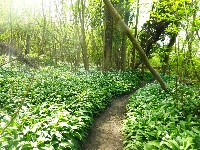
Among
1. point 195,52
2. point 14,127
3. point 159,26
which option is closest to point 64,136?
point 14,127

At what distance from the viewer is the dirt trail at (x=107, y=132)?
735cm

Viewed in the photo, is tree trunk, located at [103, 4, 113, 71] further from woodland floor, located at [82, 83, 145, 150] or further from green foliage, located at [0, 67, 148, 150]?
woodland floor, located at [82, 83, 145, 150]

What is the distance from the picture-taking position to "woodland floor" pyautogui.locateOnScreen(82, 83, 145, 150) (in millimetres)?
7348

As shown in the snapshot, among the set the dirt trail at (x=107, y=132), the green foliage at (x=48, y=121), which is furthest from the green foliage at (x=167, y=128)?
the green foliage at (x=48, y=121)

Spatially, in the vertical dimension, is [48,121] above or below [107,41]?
below

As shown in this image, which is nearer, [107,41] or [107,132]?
[107,132]

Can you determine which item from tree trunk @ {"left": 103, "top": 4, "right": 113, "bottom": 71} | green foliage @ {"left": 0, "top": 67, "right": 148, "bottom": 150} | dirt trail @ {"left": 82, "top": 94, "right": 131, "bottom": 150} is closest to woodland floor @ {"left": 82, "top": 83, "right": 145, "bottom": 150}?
dirt trail @ {"left": 82, "top": 94, "right": 131, "bottom": 150}

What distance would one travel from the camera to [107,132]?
8.51m

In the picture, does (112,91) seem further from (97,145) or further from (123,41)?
(123,41)

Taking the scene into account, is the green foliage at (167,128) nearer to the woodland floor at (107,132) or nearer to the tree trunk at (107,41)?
the woodland floor at (107,132)

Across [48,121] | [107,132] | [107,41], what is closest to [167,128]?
[107,132]

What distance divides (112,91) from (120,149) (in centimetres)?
661

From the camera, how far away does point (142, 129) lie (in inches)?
276

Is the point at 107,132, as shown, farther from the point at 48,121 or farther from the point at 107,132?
the point at 48,121
